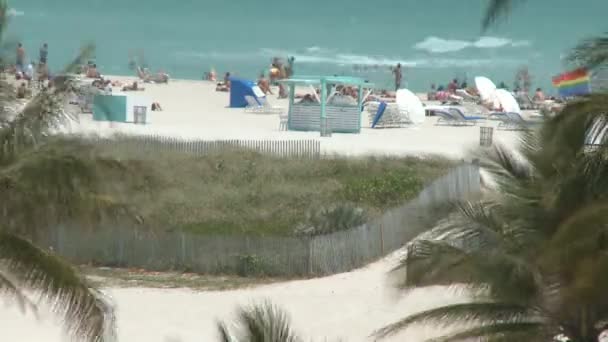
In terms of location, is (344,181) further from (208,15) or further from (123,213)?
(208,15)

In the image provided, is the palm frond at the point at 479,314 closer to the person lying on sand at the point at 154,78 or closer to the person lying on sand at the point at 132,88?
the person lying on sand at the point at 132,88

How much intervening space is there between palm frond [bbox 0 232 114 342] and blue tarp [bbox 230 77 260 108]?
97.7ft

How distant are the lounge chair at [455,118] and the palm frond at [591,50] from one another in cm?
2788

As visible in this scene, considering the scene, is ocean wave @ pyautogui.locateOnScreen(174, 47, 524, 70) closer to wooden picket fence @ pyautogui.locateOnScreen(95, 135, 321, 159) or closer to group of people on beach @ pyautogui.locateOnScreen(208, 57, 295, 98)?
group of people on beach @ pyautogui.locateOnScreen(208, 57, 295, 98)

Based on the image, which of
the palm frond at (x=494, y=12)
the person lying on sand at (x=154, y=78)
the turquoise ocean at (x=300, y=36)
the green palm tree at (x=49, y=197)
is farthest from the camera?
the turquoise ocean at (x=300, y=36)

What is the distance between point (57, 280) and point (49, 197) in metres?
1.06

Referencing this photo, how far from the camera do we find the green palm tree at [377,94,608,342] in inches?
329

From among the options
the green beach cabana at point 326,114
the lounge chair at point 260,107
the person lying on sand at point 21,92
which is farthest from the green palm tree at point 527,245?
the lounge chair at point 260,107

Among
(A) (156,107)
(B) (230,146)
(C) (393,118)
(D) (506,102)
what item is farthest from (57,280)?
(D) (506,102)

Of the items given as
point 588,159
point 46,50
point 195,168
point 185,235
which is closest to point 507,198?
point 588,159

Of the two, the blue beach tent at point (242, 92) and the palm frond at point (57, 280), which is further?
the blue beach tent at point (242, 92)

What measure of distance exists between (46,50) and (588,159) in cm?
4439

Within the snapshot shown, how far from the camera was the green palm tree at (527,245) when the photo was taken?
8.36 metres

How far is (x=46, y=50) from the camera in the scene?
50.2 metres
